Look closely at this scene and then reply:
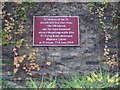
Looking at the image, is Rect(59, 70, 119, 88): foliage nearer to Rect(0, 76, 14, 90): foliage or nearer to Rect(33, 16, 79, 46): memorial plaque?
Result: Rect(33, 16, 79, 46): memorial plaque

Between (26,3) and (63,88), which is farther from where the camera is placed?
(26,3)

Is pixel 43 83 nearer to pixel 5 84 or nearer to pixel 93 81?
pixel 5 84

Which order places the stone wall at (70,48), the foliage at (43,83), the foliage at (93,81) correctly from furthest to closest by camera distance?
the stone wall at (70,48), the foliage at (43,83), the foliage at (93,81)

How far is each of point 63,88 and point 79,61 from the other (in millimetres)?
737

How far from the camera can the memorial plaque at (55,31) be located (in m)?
6.95

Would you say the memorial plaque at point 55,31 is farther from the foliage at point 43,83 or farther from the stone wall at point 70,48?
the foliage at point 43,83

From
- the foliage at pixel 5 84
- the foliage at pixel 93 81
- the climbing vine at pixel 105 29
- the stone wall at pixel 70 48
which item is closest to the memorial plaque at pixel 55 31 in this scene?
the stone wall at pixel 70 48

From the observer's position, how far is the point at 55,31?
698cm

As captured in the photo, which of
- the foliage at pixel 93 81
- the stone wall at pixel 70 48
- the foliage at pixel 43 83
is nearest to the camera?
the foliage at pixel 93 81

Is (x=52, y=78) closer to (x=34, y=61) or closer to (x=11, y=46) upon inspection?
(x=34, y=61)

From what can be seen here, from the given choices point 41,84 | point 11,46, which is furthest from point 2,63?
point 41,84

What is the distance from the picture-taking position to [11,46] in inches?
274

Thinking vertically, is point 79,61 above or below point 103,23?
below

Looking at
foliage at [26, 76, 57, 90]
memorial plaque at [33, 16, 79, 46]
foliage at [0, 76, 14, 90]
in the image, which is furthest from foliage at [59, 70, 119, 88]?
foliage at [0, 76, 14, 90]
